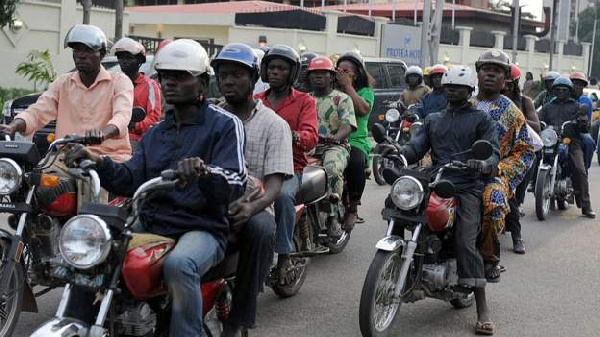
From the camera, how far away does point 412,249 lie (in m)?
6.10

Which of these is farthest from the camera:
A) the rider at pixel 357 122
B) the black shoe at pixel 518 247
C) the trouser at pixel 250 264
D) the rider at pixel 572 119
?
the rider at pixel 572 119

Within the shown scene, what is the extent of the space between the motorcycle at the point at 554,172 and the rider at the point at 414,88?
332 cm

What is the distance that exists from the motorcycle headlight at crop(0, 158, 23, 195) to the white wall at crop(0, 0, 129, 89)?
705 inches

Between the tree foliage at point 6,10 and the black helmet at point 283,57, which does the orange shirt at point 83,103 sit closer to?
the black helmet at point 283,57

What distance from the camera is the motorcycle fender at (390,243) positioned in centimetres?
594

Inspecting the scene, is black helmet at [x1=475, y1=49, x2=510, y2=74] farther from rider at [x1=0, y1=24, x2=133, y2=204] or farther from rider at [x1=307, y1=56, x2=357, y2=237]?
rider at [x1=0, y1=24, x2=133, y2=204]

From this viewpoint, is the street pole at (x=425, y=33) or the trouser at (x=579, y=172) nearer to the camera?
the trouser at (x=579, y=172)

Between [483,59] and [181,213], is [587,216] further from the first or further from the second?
[181,213]

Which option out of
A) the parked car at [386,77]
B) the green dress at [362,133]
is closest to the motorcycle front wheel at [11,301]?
the green dress at [362,133]

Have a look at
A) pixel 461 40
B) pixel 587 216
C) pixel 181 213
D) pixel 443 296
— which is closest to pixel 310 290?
pixel 443 296

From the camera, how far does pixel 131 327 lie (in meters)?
4.07

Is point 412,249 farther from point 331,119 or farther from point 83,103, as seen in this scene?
point 331,119

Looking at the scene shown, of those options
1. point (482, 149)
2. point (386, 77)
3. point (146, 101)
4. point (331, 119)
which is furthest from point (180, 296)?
point (386, 77)

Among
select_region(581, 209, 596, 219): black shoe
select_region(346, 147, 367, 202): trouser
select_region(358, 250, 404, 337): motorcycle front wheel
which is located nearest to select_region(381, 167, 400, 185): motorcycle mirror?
select_region(358, 250, 404, 337): motorcycle front wheel
